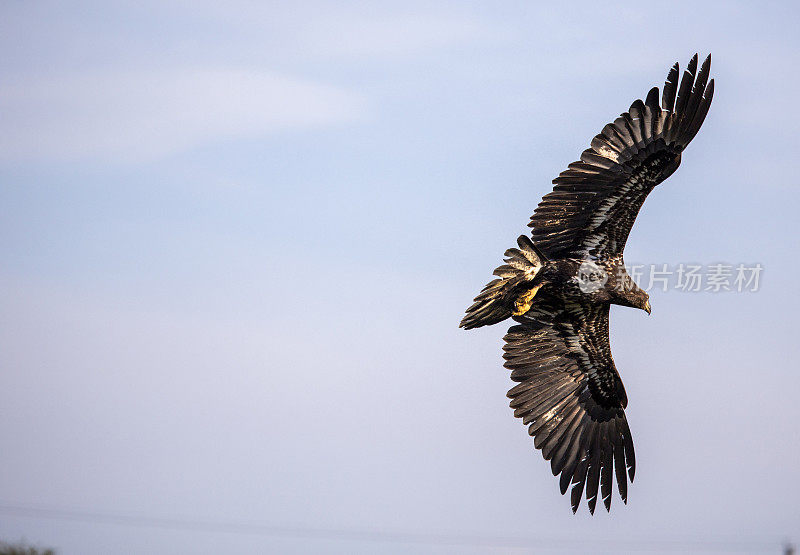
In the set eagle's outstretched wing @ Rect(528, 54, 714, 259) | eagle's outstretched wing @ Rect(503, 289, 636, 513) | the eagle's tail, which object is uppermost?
eagle's outstretched wing @ Rect(528, 54, 714, 259)

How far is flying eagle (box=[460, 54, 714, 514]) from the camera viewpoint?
10.7m

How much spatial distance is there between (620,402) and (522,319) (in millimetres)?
1435

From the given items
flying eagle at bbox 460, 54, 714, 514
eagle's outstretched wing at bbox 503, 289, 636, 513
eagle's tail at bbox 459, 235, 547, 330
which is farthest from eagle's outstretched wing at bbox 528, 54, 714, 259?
eagle's outstretched wing at bbox 503, 289, 636, 513

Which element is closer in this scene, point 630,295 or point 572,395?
point 630,295

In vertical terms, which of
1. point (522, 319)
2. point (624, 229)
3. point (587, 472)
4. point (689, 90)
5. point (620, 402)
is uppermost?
point (689, 90)

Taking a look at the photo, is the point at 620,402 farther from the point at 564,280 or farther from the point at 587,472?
the point at 564,280

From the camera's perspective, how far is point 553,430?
11867mm

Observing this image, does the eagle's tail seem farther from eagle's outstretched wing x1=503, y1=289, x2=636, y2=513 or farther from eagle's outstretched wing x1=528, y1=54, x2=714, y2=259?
eagle's outstretched wing x1=503, y1=289, x2=636, y2=513

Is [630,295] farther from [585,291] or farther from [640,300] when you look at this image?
[585,291]

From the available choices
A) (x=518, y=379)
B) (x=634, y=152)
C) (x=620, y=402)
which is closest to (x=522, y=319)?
(x=518, y=379)

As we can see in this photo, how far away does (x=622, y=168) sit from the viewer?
10727 mm

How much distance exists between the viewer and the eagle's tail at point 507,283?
10.6 meters

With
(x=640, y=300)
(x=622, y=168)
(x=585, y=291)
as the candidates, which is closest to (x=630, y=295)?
(x=640, y=300)

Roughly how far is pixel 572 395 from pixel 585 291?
4.72 ft
